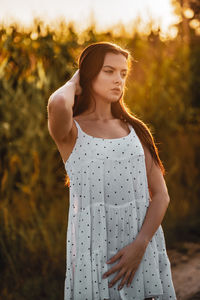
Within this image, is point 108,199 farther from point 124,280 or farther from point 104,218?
point 124,280

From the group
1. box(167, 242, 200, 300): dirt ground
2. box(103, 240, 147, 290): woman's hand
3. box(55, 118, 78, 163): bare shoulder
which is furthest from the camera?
box(167, 242, 200, 300): dirt ground

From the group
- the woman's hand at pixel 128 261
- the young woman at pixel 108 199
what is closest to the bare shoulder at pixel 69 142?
the young woman at pixel 108 199

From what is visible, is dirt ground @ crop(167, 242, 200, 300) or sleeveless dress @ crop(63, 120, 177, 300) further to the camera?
dirt ground @ crop(167, 242, 200, 300)

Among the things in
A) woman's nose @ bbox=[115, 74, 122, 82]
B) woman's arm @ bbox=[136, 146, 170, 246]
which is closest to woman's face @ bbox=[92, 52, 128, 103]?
woman's nose @ bbox=[115, 74, 122, 82]

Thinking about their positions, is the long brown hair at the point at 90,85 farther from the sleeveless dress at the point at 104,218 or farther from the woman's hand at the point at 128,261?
the woman's hand at the point at 128,261

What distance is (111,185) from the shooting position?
69.9 inches

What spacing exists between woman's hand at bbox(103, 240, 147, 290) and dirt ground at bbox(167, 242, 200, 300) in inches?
71.9

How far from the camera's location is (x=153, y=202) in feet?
6.03

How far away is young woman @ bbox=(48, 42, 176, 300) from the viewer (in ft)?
5.65

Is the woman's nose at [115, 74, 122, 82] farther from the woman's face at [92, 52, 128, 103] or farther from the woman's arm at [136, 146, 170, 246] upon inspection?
the woman's arm at [136, 146, 170, 246]

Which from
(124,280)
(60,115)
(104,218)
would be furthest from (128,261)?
(60,115)

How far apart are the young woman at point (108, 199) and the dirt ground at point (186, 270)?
169cm

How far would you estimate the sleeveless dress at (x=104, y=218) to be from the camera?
1.72 metres

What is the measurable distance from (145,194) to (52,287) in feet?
5.97
